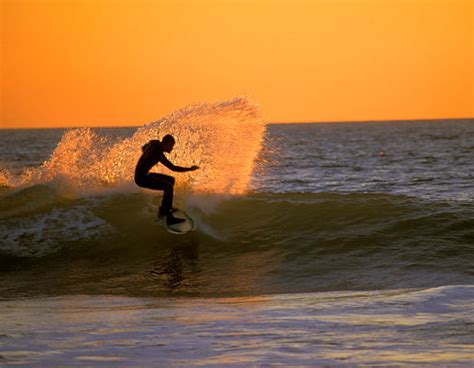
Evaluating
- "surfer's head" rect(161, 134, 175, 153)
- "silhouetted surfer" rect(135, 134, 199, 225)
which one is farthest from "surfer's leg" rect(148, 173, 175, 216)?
"surfer's head" rect(161, 134, 175, 153)

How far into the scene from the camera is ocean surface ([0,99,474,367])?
23.7ft

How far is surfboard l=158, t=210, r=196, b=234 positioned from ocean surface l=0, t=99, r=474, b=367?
1.02ft

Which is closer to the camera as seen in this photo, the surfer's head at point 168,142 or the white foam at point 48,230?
the surfer's head at point 168,142

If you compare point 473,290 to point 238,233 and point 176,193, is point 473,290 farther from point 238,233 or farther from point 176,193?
point 176,193

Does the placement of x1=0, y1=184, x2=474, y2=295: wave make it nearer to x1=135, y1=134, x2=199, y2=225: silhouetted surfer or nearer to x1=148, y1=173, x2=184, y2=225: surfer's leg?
x1=148, y1=173, x2=184, y2=225: surfer's leg

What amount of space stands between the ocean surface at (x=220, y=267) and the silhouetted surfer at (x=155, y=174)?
3.38 ft

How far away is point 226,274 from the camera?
500 inches

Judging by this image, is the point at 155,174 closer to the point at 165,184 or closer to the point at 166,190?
the point at 165,184

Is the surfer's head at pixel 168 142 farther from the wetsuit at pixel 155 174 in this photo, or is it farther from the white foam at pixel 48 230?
the white foam at pixel 48 230

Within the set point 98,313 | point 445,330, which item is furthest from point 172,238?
point 445,330

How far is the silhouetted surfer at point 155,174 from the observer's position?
1334cm

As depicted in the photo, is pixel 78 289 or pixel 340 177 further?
pixel 340 177

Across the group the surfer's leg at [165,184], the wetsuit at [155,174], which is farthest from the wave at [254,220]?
the wetsuit at [155,174]

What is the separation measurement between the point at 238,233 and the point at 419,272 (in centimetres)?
452
